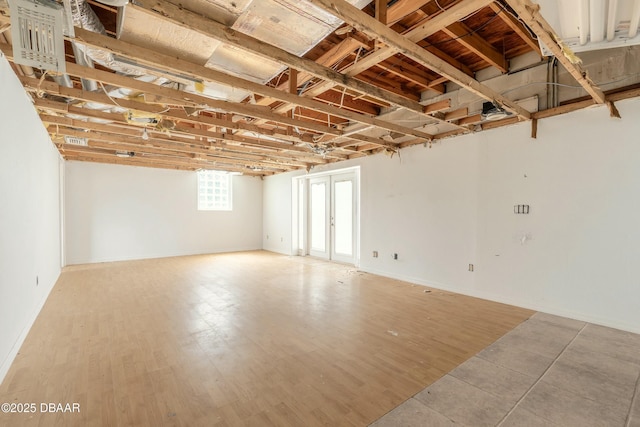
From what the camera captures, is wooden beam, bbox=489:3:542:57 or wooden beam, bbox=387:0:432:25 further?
wooden beam, bbox=489:3:542:57

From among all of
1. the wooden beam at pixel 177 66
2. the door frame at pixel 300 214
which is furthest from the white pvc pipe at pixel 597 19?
the door frame at pixel 300 214

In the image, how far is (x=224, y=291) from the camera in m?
4.30

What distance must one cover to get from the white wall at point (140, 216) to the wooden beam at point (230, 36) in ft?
21.8

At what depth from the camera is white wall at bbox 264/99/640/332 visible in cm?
294

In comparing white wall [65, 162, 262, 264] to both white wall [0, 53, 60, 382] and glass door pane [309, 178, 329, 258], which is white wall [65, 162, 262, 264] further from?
white wall [0, 53, 60, 382]

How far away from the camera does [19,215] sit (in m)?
2.61

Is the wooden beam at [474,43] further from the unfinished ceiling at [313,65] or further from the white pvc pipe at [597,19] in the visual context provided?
the white pvc pipe at [597,19]

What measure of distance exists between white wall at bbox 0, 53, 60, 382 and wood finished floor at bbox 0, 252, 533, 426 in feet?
0.85

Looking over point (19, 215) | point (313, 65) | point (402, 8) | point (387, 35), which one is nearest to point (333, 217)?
point (313, 65)

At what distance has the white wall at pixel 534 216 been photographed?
294cm

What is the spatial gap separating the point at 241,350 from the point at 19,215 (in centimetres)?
246

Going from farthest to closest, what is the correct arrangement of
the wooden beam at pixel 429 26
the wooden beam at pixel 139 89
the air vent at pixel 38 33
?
1. the wooden beam at pixel 139 89
2. the wooden beam at pixel 429 26
3. the air vent at pixel 38 33

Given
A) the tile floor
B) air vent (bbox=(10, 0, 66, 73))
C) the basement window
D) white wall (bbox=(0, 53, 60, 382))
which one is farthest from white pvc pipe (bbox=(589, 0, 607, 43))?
Answer: the basement window

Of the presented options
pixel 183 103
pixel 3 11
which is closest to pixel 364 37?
pixel 183 103
